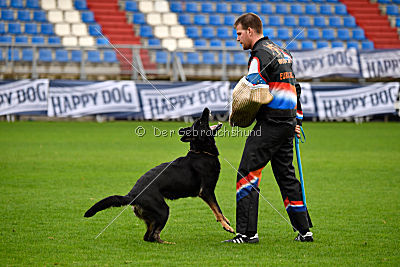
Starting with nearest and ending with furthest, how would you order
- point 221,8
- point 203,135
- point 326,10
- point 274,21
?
point 203,135 < point 274,21 < point 221,8 < point 326,10

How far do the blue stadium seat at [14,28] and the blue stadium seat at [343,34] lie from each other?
13.9 metres

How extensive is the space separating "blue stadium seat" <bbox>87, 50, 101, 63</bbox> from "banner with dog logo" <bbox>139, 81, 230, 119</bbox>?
2.28m

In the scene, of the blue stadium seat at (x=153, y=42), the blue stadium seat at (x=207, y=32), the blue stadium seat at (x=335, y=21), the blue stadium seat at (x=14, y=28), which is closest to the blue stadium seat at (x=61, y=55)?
the blue stadium seat at (x=14, y=28)

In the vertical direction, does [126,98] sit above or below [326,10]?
below

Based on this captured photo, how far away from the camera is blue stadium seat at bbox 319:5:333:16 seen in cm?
2717

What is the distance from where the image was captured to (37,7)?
77.9 feet

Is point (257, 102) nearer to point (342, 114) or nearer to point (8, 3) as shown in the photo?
point (342, 114)

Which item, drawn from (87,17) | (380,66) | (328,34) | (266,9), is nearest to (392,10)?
(328,34)

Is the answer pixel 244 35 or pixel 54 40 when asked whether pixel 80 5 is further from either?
pixel 244 35

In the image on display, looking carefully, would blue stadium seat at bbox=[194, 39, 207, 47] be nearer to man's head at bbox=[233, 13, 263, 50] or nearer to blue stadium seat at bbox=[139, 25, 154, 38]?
blue stadium seat at bbox=[139, 25, 154, 38]


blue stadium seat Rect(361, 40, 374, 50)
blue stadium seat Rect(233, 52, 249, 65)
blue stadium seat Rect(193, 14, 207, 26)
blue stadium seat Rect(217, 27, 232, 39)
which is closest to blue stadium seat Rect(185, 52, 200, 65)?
blue stadium seat Rect(233, 52, 249, 65)

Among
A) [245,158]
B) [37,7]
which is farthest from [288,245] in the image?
[37,7]

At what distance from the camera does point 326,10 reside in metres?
27.3

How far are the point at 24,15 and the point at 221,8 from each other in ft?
28.5
